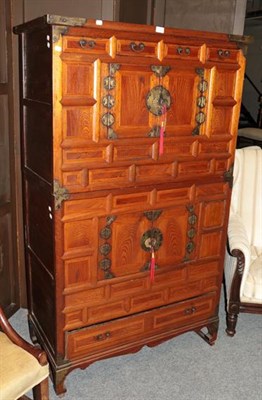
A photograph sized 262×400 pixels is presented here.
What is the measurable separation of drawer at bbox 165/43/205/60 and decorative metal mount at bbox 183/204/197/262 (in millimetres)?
730

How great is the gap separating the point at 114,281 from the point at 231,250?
2.45ft

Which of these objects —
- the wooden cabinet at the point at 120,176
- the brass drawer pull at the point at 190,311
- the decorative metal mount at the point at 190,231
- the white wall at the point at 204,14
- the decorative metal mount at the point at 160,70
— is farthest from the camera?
the white wall at the point at 204,14

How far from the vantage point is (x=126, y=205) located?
1.92 meters

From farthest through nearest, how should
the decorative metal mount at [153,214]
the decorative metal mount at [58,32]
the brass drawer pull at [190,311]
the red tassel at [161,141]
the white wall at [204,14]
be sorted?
the white wall at [204,14] → the brass drawer pull at [190,311] → the decorative metal mount at [153,214] → the red tassel at [161,141] → the decorative metal mount at [58,32]

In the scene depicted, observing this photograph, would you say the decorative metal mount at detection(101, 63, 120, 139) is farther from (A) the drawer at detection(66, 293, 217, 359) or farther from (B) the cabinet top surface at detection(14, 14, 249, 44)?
(A) the drawer at detection(66, 293, 217, 359)


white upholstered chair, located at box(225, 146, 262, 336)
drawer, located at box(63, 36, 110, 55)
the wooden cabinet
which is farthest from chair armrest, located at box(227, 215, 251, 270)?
drawer, located at box(63, 36, 110, 55)

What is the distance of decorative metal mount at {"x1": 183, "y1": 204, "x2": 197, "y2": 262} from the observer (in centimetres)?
212

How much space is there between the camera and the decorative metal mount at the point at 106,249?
1904mm

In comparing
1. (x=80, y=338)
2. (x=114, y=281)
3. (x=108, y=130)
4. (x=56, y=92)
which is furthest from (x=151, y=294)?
(x=56, y=92)

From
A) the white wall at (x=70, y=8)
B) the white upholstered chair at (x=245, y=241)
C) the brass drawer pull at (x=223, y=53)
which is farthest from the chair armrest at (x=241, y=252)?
the white wall at (x=70, y=8)

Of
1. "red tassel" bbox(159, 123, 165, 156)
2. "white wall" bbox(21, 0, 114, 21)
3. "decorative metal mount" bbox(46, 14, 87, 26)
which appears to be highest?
"white wall" bbox(21, 0, 114, 21)

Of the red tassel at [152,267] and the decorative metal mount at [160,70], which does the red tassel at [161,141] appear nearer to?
the decorative metal mount at [160,70]

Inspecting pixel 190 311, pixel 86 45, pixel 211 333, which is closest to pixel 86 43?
pixel 86 45

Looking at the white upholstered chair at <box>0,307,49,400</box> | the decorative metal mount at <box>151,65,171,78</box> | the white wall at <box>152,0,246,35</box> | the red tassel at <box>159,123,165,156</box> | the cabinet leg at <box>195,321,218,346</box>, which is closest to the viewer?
the white upholstered chair at <box>0,307,49,400</box>
